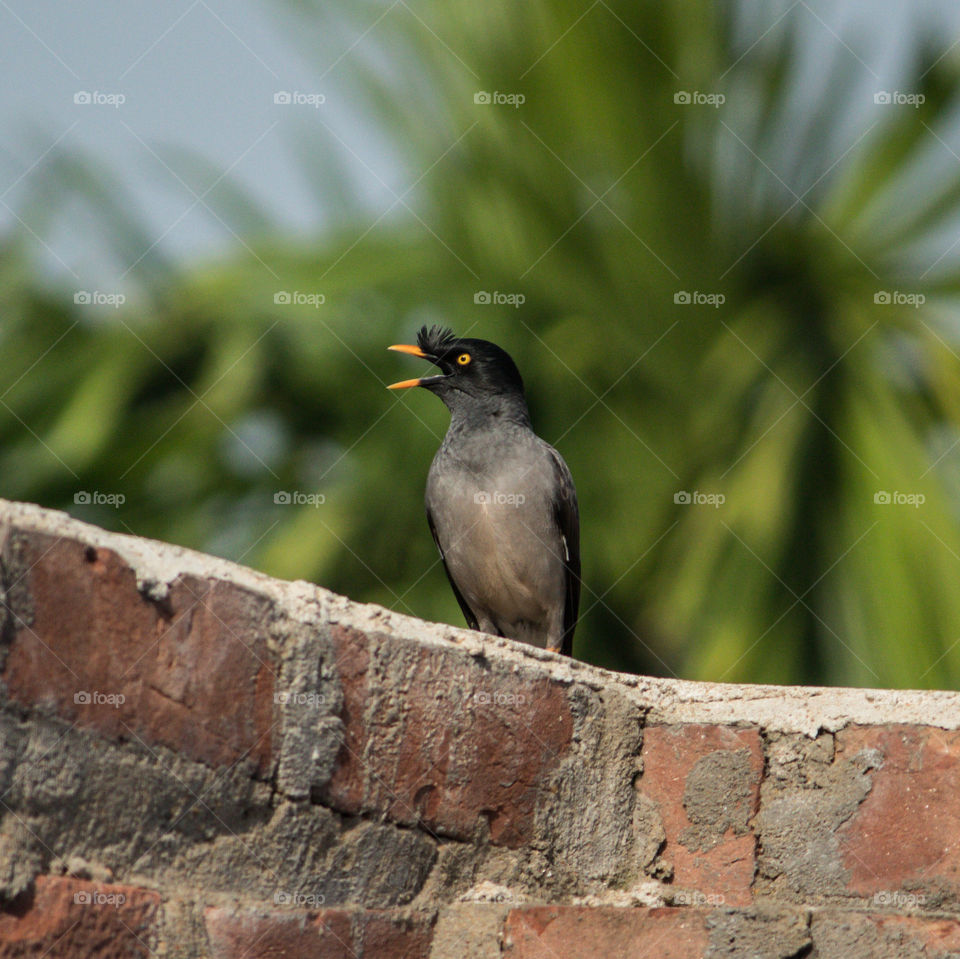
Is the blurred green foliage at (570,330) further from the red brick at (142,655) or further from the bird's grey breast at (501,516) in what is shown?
the red brick at (142,655)

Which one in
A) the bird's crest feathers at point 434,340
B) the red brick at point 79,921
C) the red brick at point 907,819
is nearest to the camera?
the red brick at point 79,921

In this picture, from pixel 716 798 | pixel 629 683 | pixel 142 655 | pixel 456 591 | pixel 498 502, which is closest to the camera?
pixel 142 655

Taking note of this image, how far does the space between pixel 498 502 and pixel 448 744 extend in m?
2.46

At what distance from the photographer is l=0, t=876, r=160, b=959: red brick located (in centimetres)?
128

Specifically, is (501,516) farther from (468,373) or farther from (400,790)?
(400,790)

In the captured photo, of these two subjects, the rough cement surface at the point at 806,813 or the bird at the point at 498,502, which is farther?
the bird at the point at 498,502

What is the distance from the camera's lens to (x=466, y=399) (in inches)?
172

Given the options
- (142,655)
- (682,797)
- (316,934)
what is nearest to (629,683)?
(682,797)

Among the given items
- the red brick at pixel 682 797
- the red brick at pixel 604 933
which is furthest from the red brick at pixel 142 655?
the red brick at pixel 682 797

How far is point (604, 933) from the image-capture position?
5.68 feet

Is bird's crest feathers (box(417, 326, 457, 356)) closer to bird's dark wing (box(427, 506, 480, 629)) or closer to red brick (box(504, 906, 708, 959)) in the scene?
bird's dark wing (box(427, 506, 480, 629))

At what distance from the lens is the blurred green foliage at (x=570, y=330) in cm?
502

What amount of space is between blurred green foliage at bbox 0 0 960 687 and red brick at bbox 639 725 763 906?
2.92 metres

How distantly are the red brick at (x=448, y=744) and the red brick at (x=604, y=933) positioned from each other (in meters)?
0.13
